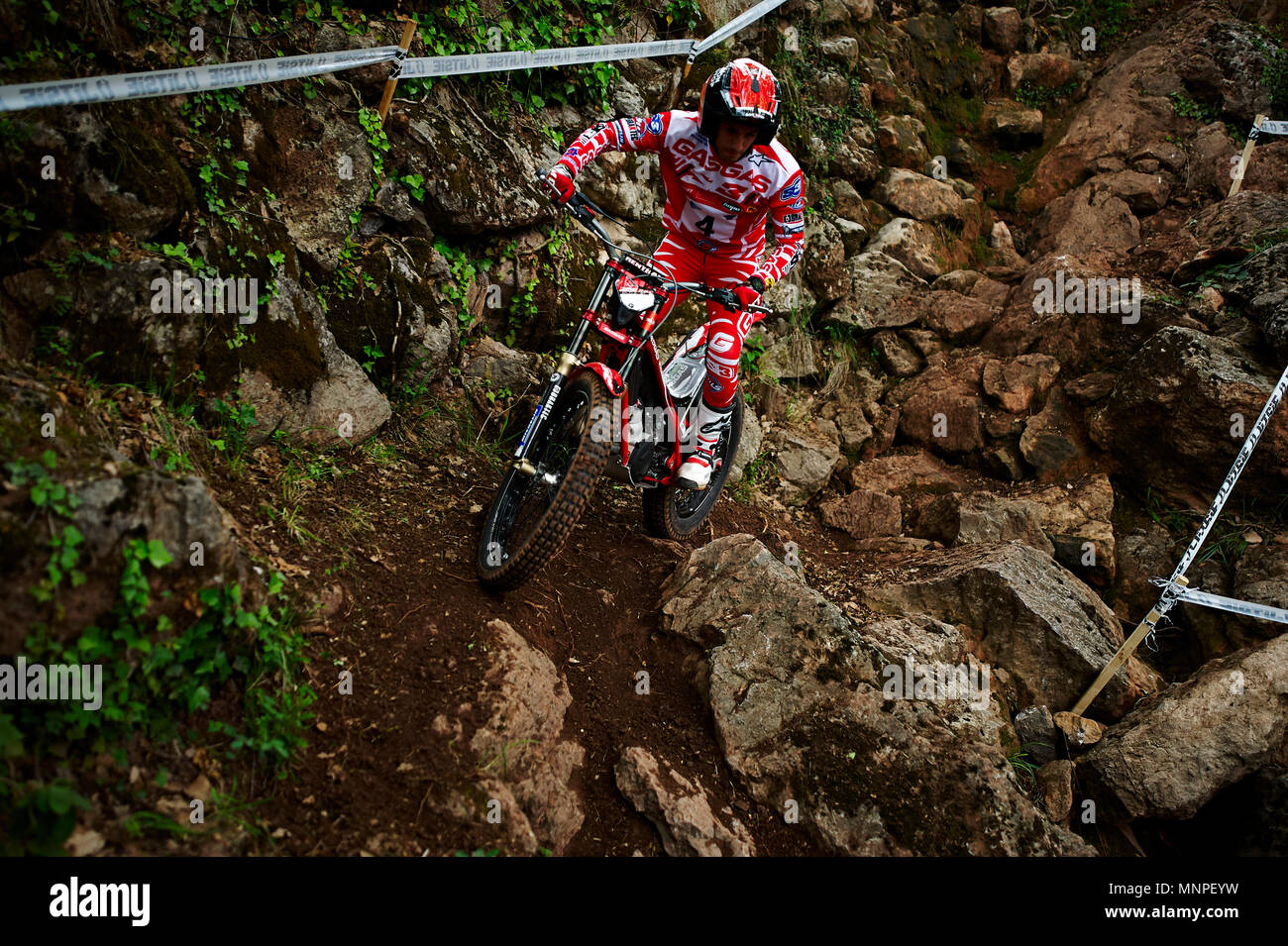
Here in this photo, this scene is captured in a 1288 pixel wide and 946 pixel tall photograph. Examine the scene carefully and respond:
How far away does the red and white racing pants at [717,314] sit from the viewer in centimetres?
487

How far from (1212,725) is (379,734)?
16.3 ft

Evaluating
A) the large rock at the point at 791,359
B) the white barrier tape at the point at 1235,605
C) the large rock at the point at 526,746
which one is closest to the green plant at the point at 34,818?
the large rock at the point at 526,746

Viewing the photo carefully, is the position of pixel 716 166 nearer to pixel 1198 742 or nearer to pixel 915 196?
pixel 1198 742

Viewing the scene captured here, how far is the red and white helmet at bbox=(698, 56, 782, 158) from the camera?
409 centimetres

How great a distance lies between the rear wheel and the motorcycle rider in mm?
943

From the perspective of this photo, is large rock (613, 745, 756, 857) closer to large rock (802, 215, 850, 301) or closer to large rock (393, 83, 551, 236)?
large rock (393, 83, 551, 236)

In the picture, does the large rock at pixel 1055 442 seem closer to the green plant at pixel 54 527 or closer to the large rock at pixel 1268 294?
the large rock at pixel 1268 294

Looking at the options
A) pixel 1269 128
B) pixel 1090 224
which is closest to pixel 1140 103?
pixel 1269 128

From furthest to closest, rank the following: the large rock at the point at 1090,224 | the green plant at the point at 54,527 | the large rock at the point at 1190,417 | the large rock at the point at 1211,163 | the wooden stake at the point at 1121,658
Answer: the large rock at the point at 1211,163 → the large rock at the point at 1090,224 → the large rock at the point at 1190,417 → the wooden stake at the point at 1121,658 → the green plant at the point at 54,527

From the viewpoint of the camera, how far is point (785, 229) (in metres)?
4.77
